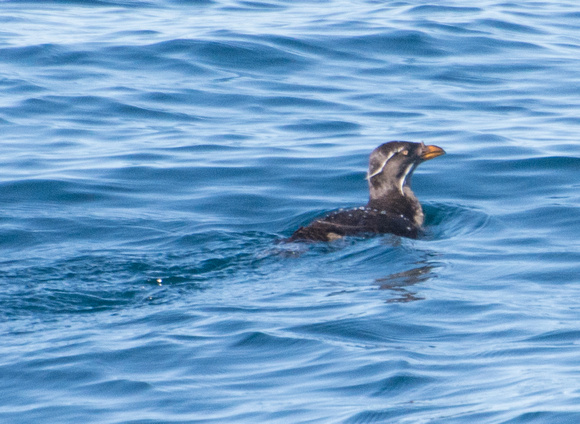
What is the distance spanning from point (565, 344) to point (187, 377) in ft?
7.14

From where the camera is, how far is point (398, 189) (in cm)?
1005

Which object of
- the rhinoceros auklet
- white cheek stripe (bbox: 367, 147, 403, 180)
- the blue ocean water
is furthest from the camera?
white cheek stripe (bbox: 367, 147, 403, 180)

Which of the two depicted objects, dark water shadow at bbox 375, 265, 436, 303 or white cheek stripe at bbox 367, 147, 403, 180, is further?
white cheek stripe at bbox 367, 147, 403, 180

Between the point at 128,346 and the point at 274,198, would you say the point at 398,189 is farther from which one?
the point at 128,346

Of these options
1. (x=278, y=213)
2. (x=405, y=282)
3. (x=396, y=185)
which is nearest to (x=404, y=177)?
(x=396, y=185)

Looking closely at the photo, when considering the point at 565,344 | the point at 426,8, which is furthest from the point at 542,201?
the point at 426,8

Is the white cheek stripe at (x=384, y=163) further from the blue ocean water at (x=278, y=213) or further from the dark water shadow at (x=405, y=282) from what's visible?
the dark water shadow at (x=405, y=282)

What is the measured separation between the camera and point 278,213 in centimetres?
1007

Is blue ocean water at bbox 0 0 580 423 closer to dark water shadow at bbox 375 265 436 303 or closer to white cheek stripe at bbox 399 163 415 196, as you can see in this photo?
dark water shadow at bbox 375 265 436 303

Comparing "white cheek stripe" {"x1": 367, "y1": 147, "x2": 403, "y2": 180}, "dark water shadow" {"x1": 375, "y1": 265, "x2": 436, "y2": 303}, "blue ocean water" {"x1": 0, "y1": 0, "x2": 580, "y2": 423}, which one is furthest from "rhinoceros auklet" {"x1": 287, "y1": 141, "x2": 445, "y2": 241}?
"dark water shadow" {"x1": 375, "y1": 265, "x2": 436, "y2": 303}

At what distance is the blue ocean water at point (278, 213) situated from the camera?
5570 mm

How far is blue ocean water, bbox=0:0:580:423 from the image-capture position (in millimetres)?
5570

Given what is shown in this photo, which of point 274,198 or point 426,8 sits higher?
point 426,8

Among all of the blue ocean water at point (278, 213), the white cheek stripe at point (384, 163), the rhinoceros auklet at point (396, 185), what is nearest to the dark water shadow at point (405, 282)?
the blue ocean water at point (278, 213)
